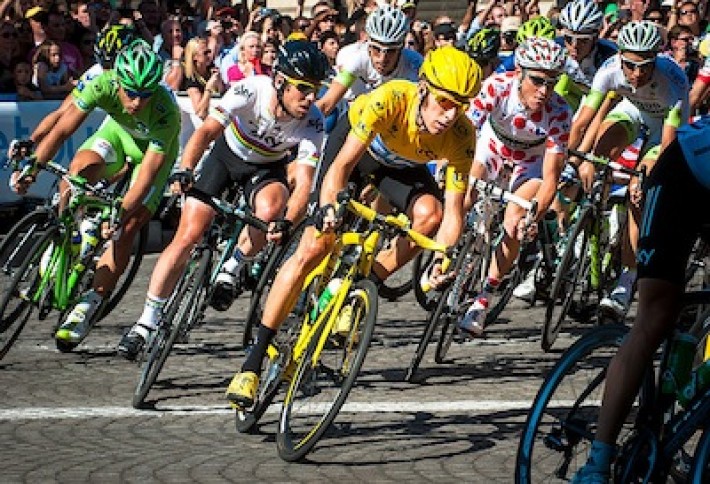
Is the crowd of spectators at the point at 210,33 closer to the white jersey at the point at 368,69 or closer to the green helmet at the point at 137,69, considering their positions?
the white jersey at the point at 368,69

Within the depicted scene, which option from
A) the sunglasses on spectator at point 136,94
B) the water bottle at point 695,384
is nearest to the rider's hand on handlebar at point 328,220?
the water bottle at point 695,384

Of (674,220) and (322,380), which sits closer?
(674,220)

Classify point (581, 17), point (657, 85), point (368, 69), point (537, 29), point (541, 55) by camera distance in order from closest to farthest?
point (541, 55) < point (657, 85) < point (368, 69) < point (581, 17) < point (537, 29)

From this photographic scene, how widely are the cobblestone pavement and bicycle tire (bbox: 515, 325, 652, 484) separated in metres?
1.26

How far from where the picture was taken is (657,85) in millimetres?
13336

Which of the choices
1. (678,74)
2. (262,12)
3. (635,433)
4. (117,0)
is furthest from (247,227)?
(117,0)

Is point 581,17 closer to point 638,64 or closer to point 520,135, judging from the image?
point 638,64

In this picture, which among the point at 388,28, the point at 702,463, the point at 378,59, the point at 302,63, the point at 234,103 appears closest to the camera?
the point at 702,463

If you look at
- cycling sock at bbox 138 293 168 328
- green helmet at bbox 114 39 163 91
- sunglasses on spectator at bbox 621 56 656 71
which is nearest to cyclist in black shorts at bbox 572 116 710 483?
cycling sock at bbox 138 293 168 328

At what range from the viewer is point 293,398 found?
27.4 feet

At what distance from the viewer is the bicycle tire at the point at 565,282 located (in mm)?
11969

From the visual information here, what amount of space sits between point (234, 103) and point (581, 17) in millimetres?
4814

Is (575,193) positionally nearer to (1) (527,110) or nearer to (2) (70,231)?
(1) (527,110)

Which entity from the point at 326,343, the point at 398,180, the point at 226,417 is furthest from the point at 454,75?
the point at 226,417
